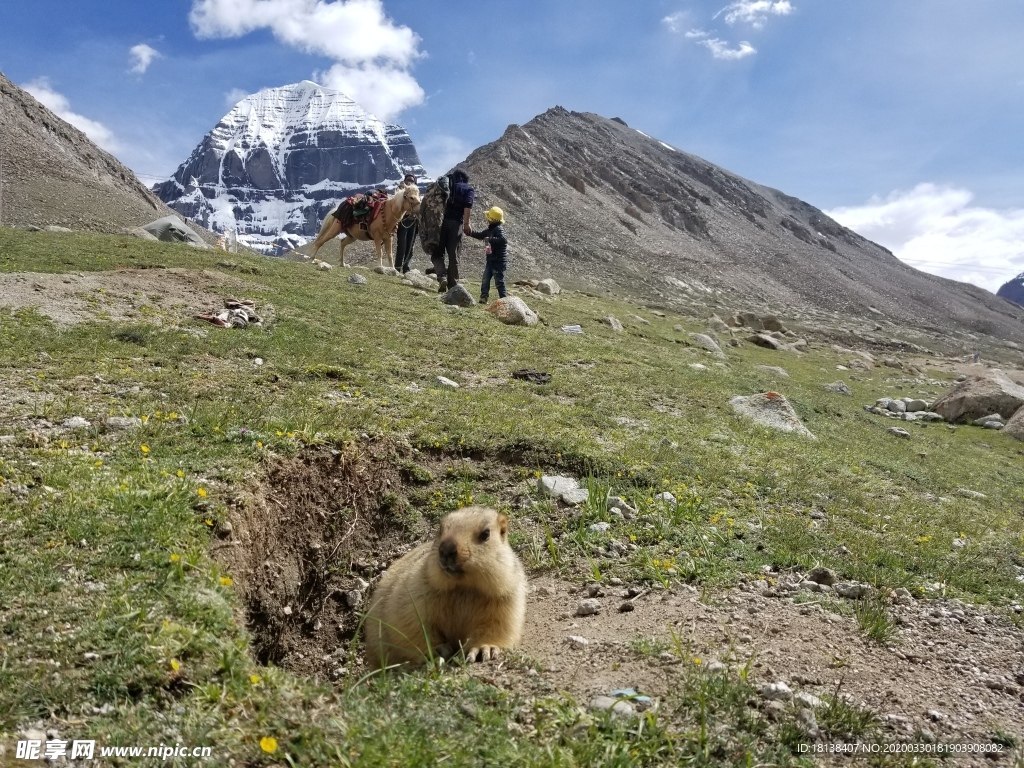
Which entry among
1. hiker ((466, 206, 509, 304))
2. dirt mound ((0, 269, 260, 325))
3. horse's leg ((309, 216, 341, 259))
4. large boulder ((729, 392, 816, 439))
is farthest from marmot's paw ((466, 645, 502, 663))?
horse's leg ((309, 216, 341, 259))

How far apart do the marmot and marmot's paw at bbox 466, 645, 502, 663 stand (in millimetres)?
123

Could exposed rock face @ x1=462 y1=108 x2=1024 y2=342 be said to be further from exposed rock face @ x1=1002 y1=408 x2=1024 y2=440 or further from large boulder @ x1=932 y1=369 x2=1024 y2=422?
exposed rock face @ x1=1002 y1=408 x2=1024 y2=440

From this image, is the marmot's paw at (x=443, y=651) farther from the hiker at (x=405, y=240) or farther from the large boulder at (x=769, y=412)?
the hiker at (x=405, y=240)

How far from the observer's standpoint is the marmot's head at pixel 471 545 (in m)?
4.48

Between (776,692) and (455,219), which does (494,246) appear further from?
(776,692)

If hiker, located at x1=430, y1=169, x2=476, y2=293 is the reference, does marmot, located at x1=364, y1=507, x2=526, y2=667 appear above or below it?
below

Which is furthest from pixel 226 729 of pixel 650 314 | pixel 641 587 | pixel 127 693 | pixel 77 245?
pixel 650 314

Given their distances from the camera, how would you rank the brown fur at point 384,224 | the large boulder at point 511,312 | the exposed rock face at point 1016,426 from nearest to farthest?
1. the exposed rock face at point 1016,426
2. the large boulder at point 511,312
3. the brown fur at point 384,224

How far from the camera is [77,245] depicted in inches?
728

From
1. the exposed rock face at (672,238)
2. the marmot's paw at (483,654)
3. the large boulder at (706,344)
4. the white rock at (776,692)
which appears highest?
the exposed rock face at (672,238)

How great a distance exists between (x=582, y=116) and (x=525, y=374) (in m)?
152

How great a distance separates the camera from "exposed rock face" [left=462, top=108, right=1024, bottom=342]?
2606 inches

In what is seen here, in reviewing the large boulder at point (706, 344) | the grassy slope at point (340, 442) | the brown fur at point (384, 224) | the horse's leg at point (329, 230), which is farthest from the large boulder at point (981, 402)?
the horse's leg at point (329, 230)

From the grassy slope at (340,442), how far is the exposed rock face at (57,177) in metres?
34.2
